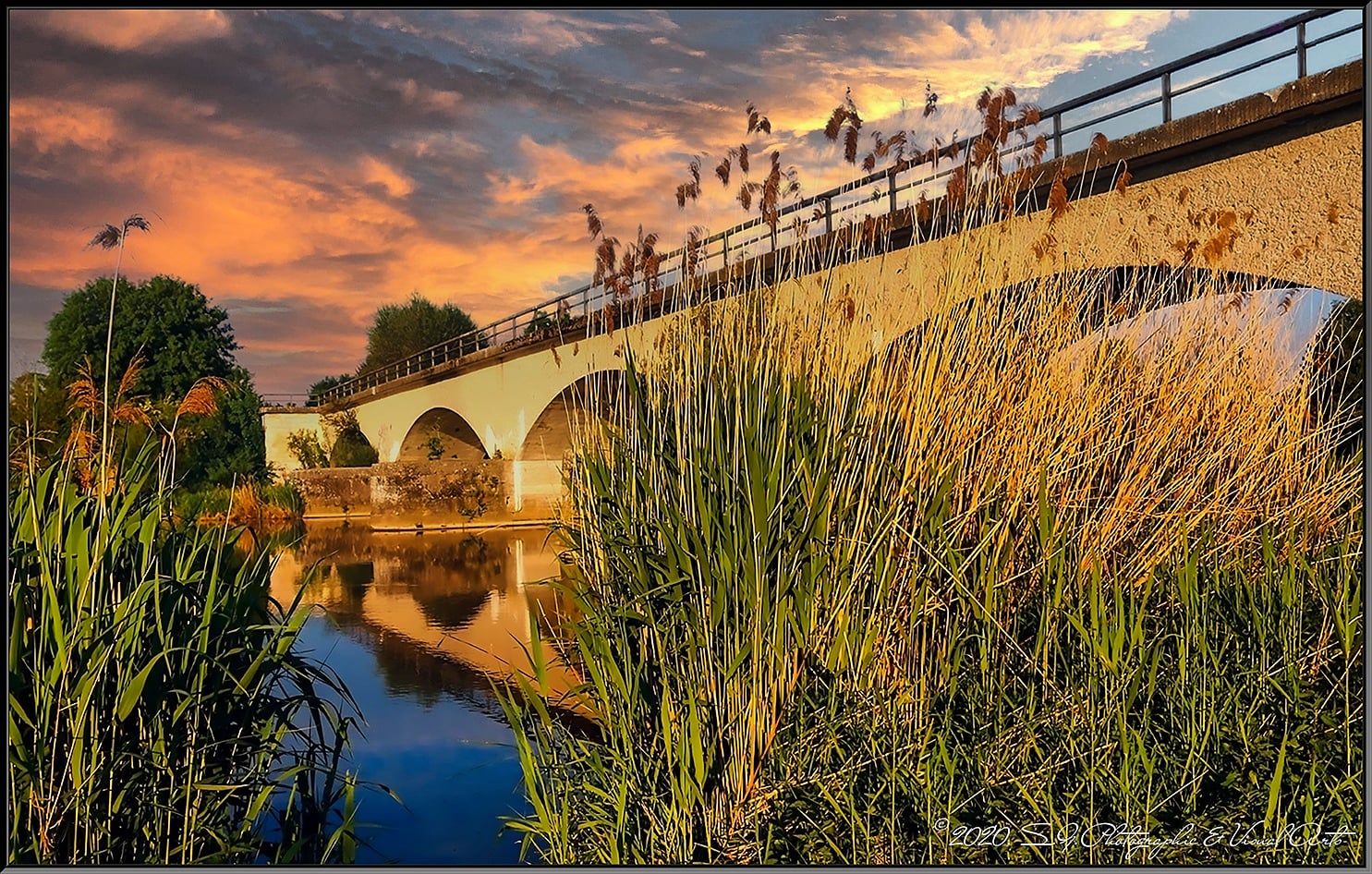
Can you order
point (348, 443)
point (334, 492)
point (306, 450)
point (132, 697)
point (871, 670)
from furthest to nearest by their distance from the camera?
point (348, 443)
point (306, 450)
point (334, 492)
point (871, 670)
point (132, 697)

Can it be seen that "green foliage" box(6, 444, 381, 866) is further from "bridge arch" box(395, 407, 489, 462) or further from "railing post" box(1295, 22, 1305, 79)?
"bridge arch" box(395, 407, 489, 462)

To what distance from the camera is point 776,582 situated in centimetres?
279

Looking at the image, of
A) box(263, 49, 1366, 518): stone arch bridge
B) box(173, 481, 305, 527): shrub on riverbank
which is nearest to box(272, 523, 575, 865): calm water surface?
box(263, 49, 1366, 518): stone arch bridge

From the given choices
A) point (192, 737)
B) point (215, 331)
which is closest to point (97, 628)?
point (192, 737)

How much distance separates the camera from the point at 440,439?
89.6 ft

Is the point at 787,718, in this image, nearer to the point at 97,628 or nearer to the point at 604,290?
the point at 604,290

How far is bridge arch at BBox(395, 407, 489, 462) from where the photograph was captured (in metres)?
26.1

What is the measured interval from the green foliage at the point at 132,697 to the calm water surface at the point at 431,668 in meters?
0.31

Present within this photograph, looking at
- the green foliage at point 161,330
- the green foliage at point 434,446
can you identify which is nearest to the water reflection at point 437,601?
the green foliage at point 161,330

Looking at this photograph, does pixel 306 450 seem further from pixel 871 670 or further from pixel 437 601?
pixel 871 670

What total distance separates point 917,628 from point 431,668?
5118 millimetres

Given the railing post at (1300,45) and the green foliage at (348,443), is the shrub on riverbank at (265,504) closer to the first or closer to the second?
the green foliage at (348,443)

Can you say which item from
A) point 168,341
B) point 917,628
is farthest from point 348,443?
point 917,628

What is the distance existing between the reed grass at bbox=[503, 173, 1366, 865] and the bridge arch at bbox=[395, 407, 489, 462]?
74.1 ft
